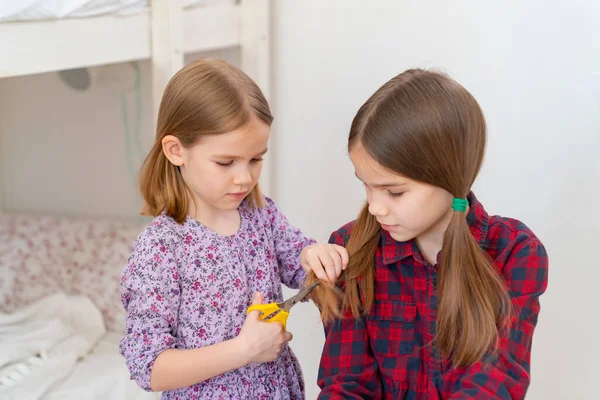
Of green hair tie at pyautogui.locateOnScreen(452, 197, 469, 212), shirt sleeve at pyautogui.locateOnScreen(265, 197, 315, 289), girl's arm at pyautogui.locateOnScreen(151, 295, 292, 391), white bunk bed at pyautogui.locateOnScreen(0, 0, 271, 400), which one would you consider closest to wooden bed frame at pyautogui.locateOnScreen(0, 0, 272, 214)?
white bunk bed at pyautogui.locateOnScreen(0, 0, 271, 400)

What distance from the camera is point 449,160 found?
0.96 meters

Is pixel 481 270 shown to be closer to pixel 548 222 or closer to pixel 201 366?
pixel 201 366

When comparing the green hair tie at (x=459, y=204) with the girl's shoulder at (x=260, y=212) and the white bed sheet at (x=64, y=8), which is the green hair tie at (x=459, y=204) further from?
the white bed sheet at (x=64, y=8)

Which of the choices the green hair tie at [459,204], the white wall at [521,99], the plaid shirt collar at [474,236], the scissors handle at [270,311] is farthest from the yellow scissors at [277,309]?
the white wall at [521,99]

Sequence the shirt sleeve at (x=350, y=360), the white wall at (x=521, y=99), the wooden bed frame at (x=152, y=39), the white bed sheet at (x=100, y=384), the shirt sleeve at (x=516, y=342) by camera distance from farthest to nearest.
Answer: the white bed sheet at (x=100, y=384)
the white wall at (x=521, y=99)
the wooden bed frame at (x=152, y=39)
the shirt sleeve at (x=350, y=360)
the shirt sleeve at (x=516, y=342)

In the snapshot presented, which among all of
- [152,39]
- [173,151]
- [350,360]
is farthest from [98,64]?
[350,360]

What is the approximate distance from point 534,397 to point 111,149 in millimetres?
1181

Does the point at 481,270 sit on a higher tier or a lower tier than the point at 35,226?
higher

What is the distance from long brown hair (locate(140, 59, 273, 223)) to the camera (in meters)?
1.04

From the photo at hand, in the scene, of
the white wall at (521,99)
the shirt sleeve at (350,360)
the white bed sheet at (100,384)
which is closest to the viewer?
the shirt sleeve at (350,360)

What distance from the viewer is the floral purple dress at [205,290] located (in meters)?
1.02

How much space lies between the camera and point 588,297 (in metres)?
1.50

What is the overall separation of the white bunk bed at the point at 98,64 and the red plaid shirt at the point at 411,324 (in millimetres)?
584

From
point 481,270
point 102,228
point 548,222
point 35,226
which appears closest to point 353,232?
point 481,270
